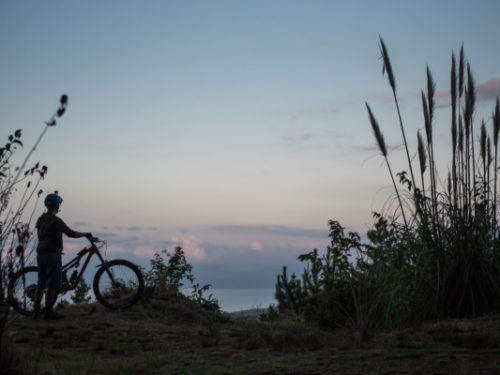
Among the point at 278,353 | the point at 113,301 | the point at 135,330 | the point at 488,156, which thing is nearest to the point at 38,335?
the point at 135,330

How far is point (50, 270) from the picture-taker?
811cm

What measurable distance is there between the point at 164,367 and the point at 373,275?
3.69 m

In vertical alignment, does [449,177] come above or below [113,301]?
above

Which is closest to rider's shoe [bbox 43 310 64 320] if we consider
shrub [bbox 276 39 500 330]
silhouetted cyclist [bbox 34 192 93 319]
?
silhouetted cyclist [bbox 34 192 93 319]

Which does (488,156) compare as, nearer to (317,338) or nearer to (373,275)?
(373,275)

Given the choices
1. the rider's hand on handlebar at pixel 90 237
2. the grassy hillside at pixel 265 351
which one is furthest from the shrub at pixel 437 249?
the rider's hand on handlebar at pixel 90 237

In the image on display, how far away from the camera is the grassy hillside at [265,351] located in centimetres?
414

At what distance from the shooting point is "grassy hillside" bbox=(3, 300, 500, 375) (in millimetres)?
4141

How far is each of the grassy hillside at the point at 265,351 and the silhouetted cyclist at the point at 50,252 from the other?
96 cm

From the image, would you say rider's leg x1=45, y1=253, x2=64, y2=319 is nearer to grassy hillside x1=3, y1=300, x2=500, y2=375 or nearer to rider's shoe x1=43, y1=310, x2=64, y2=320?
rider's shoe x1=43, y1=310, x2=64, y2=320

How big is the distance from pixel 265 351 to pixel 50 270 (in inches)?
180

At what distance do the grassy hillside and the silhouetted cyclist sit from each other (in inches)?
37.7

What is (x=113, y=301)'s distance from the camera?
9.40m

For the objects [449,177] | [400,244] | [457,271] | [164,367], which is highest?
[449,177]
